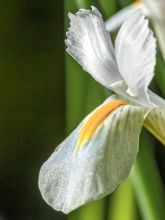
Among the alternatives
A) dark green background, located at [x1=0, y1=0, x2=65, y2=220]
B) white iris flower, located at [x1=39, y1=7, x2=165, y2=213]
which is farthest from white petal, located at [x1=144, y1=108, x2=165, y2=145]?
dark green background, located at [x1=0, y1=0, x2=65, y2=220]

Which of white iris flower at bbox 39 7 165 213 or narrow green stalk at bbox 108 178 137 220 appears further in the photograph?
narrow green stalk at bbox 108 178 137 220

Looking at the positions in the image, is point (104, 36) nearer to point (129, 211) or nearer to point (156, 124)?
point (156, 124)

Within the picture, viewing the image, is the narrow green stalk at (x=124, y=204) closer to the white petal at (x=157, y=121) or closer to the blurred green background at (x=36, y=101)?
the blurred green background at (x=36, y=101)

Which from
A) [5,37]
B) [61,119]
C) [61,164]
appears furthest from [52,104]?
[61,164]


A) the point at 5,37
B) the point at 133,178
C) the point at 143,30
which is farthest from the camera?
the point at 5,37

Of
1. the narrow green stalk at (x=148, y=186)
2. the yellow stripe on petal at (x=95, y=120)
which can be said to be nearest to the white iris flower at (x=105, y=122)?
the yellow stripe on petal at (x=95, y=120)

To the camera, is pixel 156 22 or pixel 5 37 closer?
pixel 156 22

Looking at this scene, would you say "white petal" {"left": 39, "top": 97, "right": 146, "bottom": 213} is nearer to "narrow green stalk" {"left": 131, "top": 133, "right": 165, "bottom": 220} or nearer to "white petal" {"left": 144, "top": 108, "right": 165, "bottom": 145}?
"white petal" {"left": 144, "top": 108, "right": 165, "bottom": 145}

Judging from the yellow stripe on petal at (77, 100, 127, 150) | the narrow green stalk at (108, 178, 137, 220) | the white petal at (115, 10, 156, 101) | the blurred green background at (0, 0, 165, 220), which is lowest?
the narrow green stalk at (108, 178, 137, 220)
